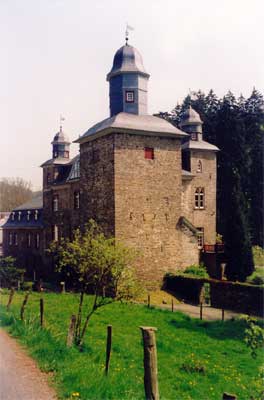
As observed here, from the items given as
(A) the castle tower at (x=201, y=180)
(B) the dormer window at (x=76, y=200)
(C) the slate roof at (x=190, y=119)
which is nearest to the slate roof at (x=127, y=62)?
(B) the dormer window at (x=76, y=200)

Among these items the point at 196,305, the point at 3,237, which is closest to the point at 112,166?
the point at 196,305

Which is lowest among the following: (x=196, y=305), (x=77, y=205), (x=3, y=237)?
(x=196, y=305)

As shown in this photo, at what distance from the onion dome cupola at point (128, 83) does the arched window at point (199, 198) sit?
11.0m

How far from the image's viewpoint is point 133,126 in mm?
25625

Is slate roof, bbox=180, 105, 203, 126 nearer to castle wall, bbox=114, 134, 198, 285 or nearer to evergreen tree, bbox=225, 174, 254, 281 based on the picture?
evergreen tree, bbox=225, 174, 254, 281

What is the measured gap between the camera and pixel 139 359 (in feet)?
37.3

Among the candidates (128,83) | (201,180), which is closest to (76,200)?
(128,83)

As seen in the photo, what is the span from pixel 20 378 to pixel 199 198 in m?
29.4

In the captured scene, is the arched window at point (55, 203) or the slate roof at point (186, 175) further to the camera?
the arched window at point (55, 203)

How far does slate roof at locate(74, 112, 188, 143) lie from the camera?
25.3 metres

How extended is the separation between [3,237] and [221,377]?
38.1 meters

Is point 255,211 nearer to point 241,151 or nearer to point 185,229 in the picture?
point 241,151

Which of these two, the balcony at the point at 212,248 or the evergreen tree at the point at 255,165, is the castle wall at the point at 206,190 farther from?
the evergreen tree at the point at 255,165

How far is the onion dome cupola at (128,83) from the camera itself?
27.3 m
